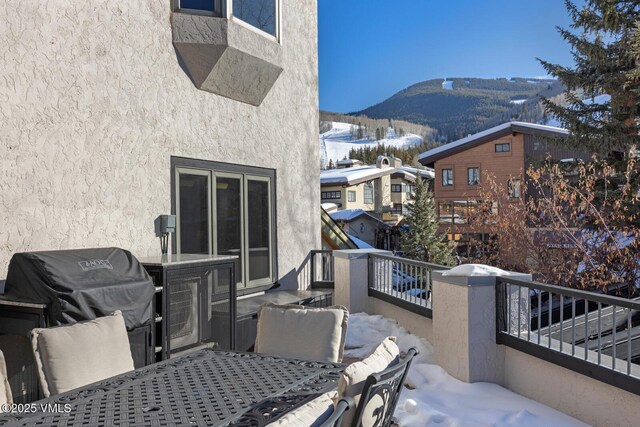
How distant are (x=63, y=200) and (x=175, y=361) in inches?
91.4

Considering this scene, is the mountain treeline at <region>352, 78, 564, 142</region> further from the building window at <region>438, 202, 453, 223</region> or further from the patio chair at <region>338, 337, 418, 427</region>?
the patio chair at <region>338, 337, 418, 427</region>

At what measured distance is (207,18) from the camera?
5.93 metres

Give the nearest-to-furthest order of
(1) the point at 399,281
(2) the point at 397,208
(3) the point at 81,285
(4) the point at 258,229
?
(3) the point at 81,285
(1) the point at 399,281
(4) the point at 258,229
(2) the point at 397,208

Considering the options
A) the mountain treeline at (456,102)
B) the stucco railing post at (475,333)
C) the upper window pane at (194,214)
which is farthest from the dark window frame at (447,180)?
the mountain treeline at (456,102)

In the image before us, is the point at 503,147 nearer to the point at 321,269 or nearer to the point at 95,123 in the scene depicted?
the point at 321,269

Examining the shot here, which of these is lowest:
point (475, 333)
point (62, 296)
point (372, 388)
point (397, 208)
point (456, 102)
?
point (475, 333)

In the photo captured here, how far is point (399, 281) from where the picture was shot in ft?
22.9

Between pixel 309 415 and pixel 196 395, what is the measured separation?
1044 mm

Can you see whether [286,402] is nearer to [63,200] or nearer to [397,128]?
[63,200]

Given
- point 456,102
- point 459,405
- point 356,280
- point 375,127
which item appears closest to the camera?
point 459,405

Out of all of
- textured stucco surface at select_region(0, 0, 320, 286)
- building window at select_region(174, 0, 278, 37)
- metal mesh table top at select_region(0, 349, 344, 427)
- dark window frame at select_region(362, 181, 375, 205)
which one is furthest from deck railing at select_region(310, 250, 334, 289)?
dark window frame at select_region(362, 181, 375, 205)

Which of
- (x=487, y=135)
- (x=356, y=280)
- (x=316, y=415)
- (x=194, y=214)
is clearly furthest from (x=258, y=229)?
(x=487, y=135)

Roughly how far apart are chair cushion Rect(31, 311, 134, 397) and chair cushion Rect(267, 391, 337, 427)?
172 centimetres

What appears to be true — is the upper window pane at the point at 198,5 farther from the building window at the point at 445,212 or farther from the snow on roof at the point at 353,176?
the snow on roof at the point at 353,176
